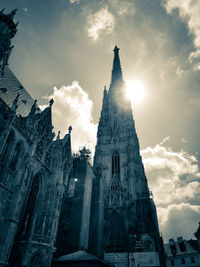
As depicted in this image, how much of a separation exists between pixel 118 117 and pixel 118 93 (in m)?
8.42

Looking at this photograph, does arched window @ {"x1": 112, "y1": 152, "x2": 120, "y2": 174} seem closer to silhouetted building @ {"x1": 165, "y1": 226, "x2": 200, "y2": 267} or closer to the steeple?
silhouetted building @ {"x1": 165, "y1": 226, "x2": 200, "y2": 267}

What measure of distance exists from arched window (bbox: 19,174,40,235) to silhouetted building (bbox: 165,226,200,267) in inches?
1166

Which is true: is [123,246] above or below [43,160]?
below

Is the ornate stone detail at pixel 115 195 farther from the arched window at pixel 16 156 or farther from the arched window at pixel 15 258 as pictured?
the arched window at pixel 16 156

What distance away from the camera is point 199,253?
3281cm

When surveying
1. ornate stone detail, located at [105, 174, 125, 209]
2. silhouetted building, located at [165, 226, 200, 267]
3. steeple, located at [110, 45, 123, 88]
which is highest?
steeple, located at [110, 45, 123, 88]

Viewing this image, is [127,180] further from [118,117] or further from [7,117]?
[7,117]

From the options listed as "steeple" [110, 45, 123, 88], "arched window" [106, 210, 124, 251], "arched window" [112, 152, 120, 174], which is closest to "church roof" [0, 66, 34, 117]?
"arched window" [112, 152, 120, 174]

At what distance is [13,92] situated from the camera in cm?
2036

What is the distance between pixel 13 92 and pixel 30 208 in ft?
38.4

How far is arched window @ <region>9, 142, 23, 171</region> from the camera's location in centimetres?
1539

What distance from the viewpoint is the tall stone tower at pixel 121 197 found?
75.6 ft

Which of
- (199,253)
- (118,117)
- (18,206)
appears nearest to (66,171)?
(18,206)

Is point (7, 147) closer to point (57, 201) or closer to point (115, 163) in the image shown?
point (57, 201)
